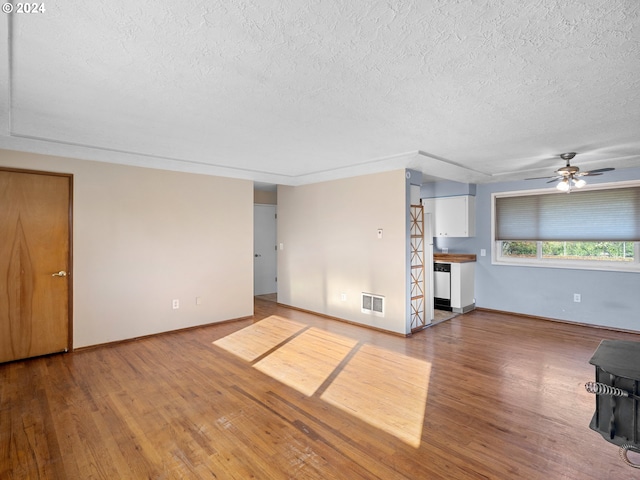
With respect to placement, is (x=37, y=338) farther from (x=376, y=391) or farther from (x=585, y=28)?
(x=585, y=28)

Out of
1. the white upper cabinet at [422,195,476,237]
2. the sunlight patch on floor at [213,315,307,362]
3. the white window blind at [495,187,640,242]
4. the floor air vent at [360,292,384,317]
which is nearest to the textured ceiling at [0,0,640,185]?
the white window blind at [495,187,640,242]

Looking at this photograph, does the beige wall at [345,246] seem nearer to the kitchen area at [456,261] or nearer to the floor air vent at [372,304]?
the floor air vent at [372,304]

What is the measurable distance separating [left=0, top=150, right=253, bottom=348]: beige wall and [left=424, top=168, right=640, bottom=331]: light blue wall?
4.14 metres

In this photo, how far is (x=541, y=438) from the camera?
225 centimetres

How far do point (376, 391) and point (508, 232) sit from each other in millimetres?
4298

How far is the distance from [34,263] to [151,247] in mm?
1197

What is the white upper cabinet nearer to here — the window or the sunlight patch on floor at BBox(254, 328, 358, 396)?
the window

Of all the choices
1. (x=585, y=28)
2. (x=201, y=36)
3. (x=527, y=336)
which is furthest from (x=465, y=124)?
(x=527, y=336)

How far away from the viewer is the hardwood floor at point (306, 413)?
1993mm

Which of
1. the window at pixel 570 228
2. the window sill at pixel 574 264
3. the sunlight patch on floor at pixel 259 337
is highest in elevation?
the window at pixel 570 228

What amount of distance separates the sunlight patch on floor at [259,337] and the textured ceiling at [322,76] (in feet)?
7.78

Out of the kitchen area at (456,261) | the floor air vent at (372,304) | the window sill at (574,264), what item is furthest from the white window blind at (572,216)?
the floor air vent at (372,304)

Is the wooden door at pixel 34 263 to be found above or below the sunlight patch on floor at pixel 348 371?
above

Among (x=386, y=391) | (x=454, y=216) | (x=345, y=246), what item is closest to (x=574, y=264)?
(x=454, y=216)
